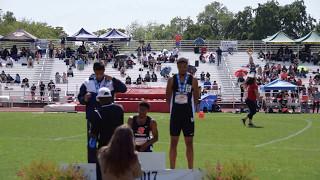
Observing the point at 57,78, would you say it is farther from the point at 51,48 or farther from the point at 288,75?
the point at 288,75

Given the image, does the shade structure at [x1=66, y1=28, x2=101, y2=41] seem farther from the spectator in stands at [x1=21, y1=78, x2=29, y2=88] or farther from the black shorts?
the black shorts

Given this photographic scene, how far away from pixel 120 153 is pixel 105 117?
8.46 ft

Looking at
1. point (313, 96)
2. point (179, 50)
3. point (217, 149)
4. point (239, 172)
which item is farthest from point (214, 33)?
point (239, 172)

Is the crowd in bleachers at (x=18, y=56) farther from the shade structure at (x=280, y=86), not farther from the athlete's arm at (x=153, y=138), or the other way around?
the athlete's arm at (x=153, y=138)

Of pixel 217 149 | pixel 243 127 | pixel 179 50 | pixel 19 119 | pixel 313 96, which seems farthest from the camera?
pixel 179 50

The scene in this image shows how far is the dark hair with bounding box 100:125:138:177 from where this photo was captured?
607 cm

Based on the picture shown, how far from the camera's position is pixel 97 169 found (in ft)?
27.7

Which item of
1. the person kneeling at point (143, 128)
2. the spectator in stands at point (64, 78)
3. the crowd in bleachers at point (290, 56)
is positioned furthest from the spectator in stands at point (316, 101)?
the person kneeling at point (143, 128)

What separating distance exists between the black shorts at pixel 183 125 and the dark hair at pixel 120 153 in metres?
4.77

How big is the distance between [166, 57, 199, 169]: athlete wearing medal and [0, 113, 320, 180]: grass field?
107 cm

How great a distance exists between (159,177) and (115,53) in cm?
4624

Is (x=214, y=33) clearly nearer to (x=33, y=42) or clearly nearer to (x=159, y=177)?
(x=33, y=42)

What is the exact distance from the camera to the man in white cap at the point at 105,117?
338 inches

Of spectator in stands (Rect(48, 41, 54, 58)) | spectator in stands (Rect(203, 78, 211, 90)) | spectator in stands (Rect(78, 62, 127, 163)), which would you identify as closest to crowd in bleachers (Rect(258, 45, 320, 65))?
spectator in stands (Rect(203, 78, 211, 90))
